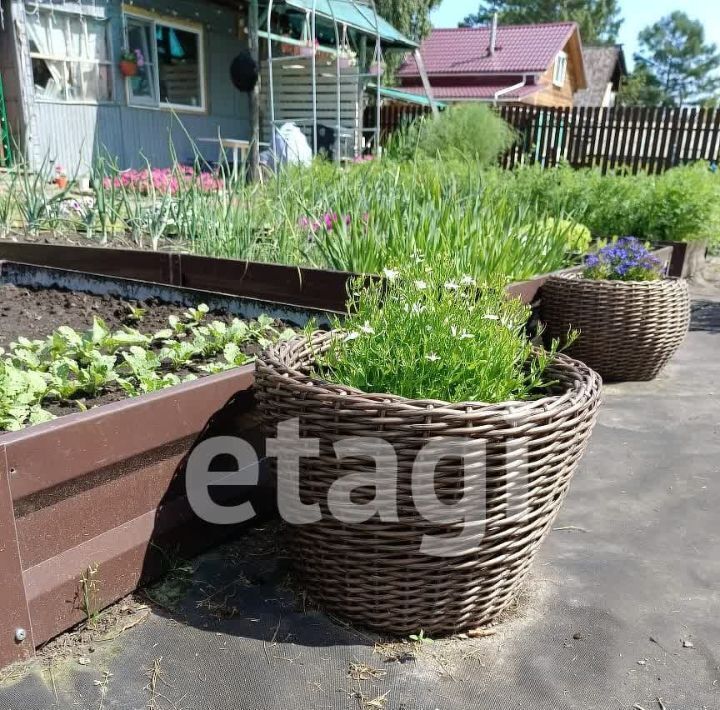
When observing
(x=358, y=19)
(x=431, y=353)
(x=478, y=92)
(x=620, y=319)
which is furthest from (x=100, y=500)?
(x=478, y=92)

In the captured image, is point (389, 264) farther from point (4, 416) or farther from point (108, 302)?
point (4, 416)

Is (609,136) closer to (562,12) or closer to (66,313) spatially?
(66,313)

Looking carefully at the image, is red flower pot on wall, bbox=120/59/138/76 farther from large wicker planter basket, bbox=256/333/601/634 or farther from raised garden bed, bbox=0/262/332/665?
large wicker planter basket, bbox=256/333/601/634

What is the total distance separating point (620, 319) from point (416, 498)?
246 cm

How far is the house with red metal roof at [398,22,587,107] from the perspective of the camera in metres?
26.2

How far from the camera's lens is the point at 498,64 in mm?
27172

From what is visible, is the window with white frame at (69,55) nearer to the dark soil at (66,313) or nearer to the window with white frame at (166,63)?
the window with white frame at (166,63)

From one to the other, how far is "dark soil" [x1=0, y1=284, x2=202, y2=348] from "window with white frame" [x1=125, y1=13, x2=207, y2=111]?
7.64m

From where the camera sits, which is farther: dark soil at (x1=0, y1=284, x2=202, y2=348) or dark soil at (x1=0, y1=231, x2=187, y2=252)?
dark soil at (x1=0, y1=231, x2=187, y2=252)

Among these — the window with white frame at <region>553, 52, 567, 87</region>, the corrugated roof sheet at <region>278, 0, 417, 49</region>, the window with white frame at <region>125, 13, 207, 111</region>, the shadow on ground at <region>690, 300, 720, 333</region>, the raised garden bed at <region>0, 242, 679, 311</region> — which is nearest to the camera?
the raised garden bed at <region>0, 242, 679, 311</region>

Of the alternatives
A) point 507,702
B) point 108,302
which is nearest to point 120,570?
point 507,702

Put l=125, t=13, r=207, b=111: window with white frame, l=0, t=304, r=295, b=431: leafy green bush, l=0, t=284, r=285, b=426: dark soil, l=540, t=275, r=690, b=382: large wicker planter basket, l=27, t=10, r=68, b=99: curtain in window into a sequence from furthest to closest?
l=125, t=13, r=207, b=111: window with white frame < l=27, t=10, r=68, b=99: curtain in window < l=540, t=275, r=690, b=382: large wicker planter basket < l=0, t=284, r=285, b=426: dark soil < l=0, t=304, r=295, b=431: leafy green bush

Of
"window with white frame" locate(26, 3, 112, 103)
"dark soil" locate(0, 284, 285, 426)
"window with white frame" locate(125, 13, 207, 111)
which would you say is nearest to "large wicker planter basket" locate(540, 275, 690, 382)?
"dark soil" locate(0, 284, 285, 426)

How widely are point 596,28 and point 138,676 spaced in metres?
62.5
